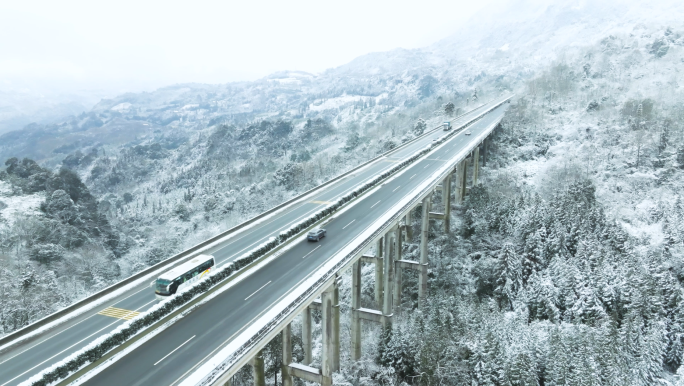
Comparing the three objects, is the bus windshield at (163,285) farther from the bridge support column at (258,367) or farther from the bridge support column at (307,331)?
the bridge support column at (307,331)

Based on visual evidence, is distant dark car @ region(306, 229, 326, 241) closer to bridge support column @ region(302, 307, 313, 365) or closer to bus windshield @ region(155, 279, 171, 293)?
bridge support column @ region(302, 307, 313, 365)

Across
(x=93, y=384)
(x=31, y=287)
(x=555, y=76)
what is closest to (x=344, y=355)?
(x=93, y=384)

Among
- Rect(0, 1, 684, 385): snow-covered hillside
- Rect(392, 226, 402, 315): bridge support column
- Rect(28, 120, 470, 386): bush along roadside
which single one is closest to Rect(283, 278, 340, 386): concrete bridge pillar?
Rect(28, 120, 470, 386): bush along roadside

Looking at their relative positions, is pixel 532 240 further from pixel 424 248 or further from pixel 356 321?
pixel 356 321

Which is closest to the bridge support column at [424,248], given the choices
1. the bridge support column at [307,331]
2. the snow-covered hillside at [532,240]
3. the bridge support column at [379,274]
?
the snow-covered hillside at [532,240]

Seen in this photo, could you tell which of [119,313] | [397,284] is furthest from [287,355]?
[397,284]
